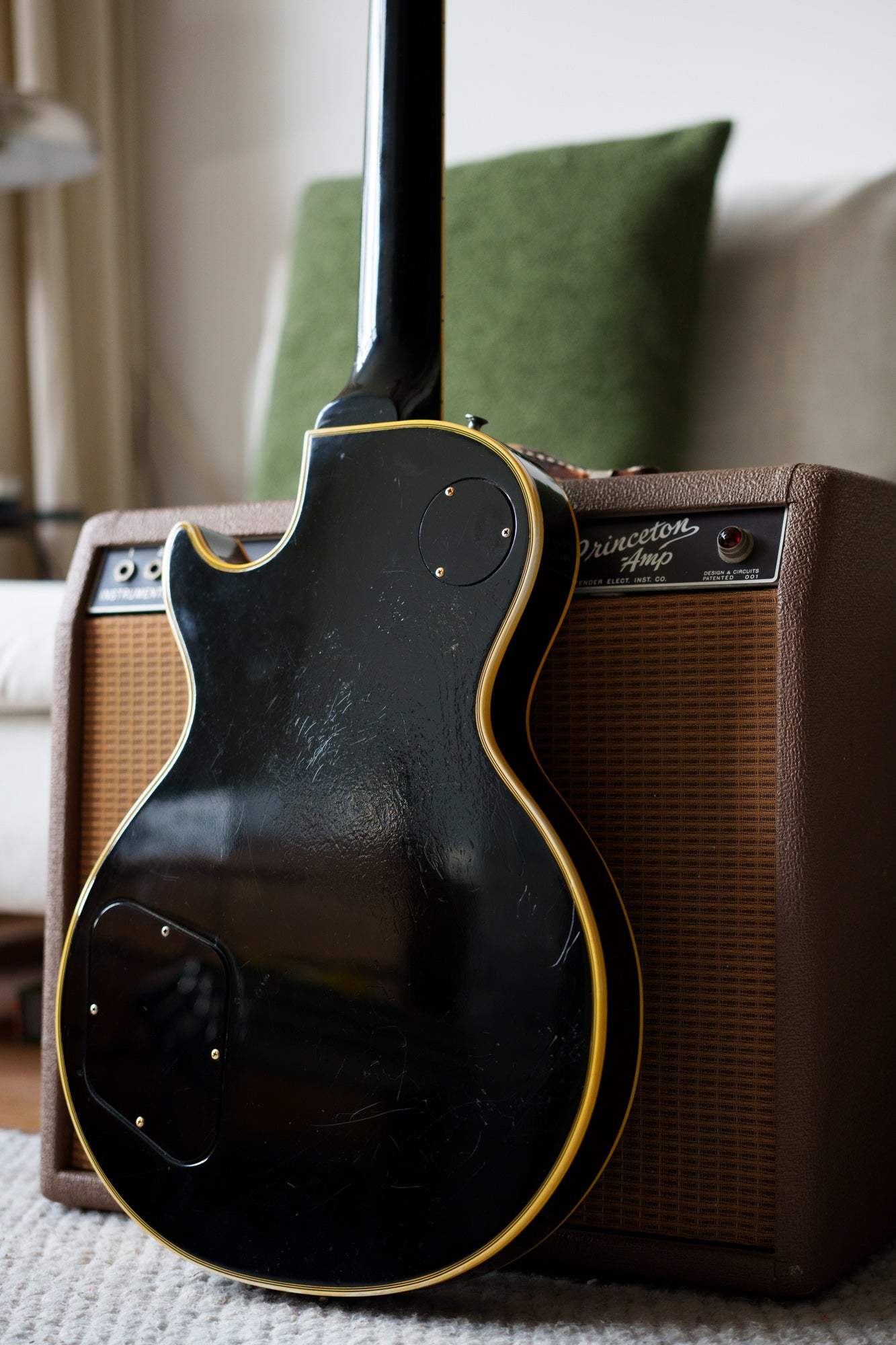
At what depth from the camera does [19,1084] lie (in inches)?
45.4

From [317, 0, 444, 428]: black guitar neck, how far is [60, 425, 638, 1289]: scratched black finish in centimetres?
7

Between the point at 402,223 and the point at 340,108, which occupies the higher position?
the point at 340,108

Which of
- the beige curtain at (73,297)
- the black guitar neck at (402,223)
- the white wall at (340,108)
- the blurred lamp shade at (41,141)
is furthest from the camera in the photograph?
the beige curtain at (73,297)

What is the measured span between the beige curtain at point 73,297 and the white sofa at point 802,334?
3.27 ft

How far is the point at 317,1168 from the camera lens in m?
0.68

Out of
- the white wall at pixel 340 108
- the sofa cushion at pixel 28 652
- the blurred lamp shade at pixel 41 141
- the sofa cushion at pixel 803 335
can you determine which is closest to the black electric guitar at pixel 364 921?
the sofa cushion at pixel 28 652

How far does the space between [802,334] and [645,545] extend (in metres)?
0.69

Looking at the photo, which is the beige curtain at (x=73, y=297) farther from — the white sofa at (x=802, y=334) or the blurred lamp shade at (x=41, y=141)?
the white sofa at (x=802, y=334)

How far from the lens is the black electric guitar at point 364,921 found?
65 centimetres

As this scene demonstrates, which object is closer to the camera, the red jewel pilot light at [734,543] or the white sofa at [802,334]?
the red jewel pilot light at [734,543]

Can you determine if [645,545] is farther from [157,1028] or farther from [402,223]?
[157,1028]

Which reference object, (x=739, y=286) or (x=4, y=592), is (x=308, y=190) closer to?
(x=739, y=286)

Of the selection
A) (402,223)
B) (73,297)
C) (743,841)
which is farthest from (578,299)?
(73,297)

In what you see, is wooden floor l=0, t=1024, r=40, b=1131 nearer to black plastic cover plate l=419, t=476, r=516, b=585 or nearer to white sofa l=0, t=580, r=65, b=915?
white sofa l=0, t=580, r=65, b=915
